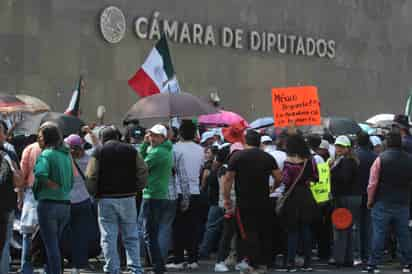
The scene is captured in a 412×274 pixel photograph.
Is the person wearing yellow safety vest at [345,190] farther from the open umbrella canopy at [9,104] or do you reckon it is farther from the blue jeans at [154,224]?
the open umbrella canopy at [9,104]

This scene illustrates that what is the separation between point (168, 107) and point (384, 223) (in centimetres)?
336

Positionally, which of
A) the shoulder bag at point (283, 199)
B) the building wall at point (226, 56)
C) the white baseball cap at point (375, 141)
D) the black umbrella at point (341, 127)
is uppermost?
the building wall at point (226, 56)

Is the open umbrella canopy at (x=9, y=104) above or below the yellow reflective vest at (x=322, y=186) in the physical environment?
above

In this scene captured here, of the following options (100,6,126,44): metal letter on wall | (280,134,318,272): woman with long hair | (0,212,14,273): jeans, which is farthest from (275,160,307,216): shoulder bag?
(100,6,126,44): metal letter on wall

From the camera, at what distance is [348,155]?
14.6 metres

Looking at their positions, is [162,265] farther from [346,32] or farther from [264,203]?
[346,32]

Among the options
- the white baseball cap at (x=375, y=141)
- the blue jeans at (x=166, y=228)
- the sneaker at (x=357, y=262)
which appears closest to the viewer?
the blue jeans at (x=166, y=228)

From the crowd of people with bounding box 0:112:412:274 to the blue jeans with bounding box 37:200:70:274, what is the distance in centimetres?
1

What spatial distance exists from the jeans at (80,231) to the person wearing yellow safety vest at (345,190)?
3.56 m

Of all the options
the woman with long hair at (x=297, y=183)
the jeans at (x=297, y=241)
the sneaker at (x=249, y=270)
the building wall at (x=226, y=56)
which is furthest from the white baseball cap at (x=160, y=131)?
the building wall at (x=226, y=56)

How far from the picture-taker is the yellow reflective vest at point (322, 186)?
14547 mm

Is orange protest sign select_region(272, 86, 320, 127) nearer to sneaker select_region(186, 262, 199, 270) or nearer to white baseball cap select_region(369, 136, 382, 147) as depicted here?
white baseball cap select_region(369, 136, 382, 147)

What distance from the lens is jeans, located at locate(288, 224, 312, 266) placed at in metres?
14.0

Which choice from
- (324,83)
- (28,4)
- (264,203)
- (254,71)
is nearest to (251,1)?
(254,71)
